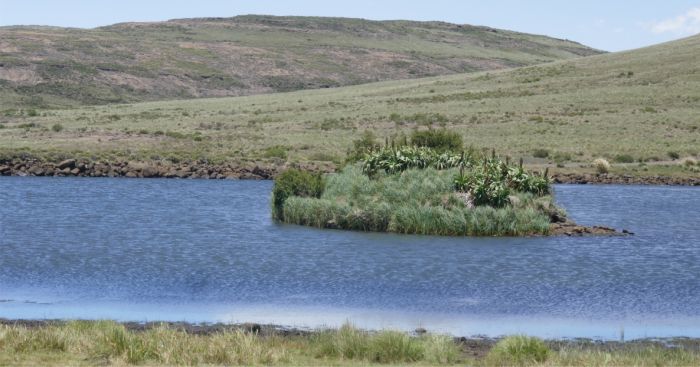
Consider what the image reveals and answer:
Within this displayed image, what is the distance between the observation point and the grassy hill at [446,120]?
76.4m

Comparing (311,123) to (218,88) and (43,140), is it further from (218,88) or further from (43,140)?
(218,88)

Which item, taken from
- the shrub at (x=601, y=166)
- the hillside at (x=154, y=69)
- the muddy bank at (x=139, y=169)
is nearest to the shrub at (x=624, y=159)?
the shrub at (x=601, y=166)

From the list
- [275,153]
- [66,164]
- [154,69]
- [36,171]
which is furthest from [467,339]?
[154,69]

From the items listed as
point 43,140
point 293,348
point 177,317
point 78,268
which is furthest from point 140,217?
point 43,140

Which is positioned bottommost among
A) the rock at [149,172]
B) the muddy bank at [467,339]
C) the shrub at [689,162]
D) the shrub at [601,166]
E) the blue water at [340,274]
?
the rock at [149,172]

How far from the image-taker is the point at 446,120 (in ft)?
300

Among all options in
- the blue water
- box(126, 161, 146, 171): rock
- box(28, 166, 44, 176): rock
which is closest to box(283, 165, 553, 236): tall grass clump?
the blue water

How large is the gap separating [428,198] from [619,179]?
98.9 feet

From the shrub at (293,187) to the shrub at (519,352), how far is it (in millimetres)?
25569

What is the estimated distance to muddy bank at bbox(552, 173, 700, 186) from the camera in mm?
66250

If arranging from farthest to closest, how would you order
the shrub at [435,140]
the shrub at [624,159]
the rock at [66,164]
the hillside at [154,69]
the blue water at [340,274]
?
the hillside at [154,69], the shrub at [624,159], the rock at [66,164], the shrub at [435,140], the blue water at [340,274]

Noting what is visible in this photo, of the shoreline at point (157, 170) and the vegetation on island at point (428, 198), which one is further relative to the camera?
the shoreline at point (157, 170)

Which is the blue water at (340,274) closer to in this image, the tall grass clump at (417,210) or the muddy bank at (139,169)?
the tall grass clump at (417,210)

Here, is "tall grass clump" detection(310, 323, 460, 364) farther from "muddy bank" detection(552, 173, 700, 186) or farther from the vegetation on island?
"muddy bank" detection(552, 173, 700, 186)
